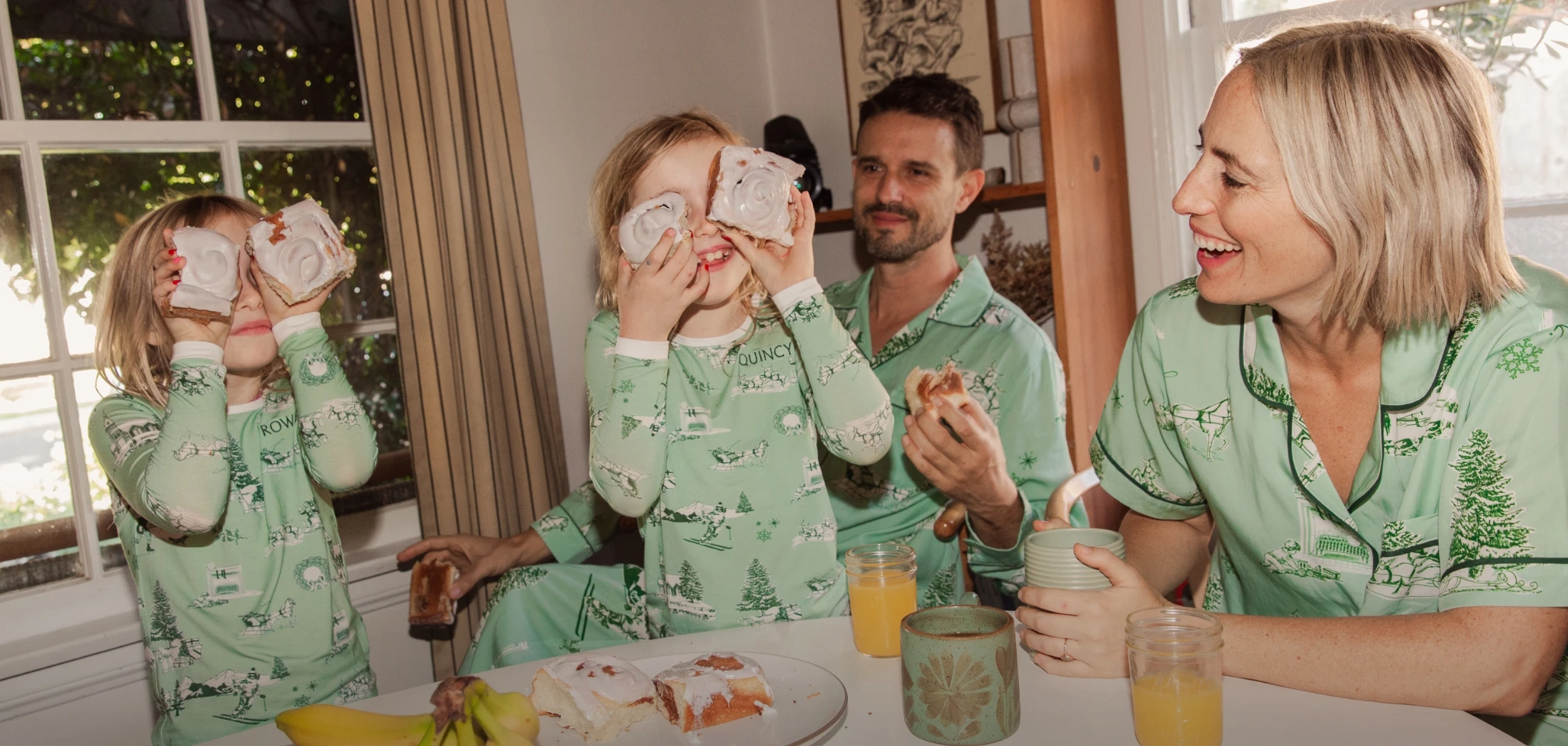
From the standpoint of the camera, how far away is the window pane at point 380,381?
2.59 m

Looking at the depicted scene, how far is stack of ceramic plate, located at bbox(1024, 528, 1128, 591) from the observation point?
1111 mm

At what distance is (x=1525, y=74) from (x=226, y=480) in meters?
2.81

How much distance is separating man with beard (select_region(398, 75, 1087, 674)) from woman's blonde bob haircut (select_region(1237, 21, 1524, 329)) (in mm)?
616

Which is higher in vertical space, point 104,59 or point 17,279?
point 104,59

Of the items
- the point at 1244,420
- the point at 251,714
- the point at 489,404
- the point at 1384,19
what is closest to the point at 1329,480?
the point at 1244,420

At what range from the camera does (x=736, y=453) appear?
156cm

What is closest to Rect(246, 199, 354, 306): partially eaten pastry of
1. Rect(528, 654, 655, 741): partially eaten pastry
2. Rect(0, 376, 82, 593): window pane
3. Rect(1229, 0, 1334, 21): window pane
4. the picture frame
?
Rect(528, 654, 655, 741): partially eaten pastry

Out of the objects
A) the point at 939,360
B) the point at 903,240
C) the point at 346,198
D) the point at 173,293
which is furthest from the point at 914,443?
the point at 346,198

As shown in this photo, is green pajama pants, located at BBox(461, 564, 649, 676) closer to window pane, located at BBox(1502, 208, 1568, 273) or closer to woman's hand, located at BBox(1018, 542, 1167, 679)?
woman's hand, located at BBox(1018, 542, 1167, 679)

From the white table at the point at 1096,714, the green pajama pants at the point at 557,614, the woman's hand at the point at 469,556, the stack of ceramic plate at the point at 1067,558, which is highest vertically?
the stack of ceramic plate at the point at 1067,558

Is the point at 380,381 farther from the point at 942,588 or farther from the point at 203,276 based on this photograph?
the point at 942,588

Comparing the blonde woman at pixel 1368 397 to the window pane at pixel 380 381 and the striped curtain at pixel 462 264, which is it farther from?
the window pane at pixel 380 381

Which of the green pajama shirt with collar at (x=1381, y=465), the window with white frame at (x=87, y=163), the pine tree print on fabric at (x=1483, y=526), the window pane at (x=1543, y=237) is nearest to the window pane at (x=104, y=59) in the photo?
the window with white frame at (x=87, y=163)

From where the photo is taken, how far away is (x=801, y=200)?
1499 millimetres
